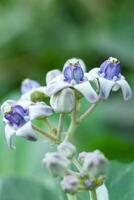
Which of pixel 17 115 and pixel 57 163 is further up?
pixel 17 115

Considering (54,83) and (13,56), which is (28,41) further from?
(54,83)

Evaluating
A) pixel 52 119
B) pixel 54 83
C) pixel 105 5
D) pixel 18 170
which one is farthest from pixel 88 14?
pixel 54 83

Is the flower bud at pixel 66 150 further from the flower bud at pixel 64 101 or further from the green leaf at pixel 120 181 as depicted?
the green leaf at pixel 120 181

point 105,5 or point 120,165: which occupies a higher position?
point 105,5

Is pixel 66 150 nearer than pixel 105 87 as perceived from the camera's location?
Yes

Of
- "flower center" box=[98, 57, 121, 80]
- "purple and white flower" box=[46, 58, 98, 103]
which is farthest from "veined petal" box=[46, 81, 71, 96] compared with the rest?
"flower center" box=[98, 57, 121, 80]

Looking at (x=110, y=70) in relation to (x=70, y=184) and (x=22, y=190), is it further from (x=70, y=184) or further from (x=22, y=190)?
(x=22, y=190)

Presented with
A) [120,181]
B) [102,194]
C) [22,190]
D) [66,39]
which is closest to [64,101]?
[102,194]

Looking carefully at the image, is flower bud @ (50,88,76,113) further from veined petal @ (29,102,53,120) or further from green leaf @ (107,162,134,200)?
green leaf @ (107,162,134,200)
